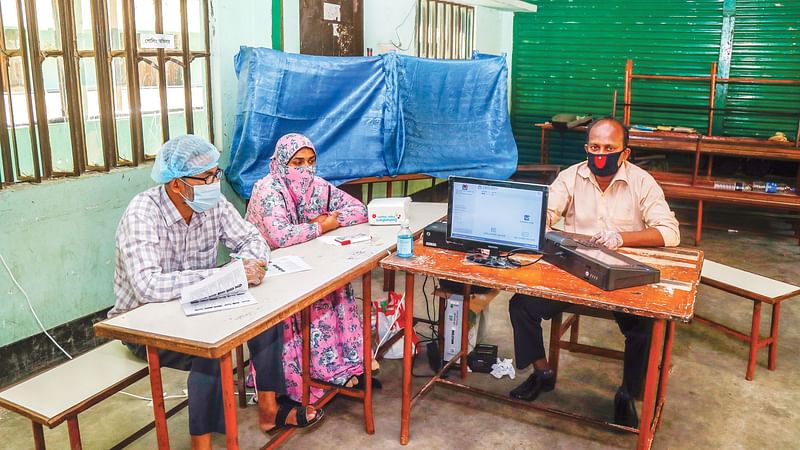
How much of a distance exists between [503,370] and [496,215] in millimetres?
1125

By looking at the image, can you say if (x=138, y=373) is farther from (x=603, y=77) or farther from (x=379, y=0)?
(x=603, y=77)

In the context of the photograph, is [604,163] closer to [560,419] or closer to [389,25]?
[560,419]

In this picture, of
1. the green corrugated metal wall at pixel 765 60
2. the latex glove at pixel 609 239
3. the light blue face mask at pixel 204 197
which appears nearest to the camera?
the light blue face mask at pixel 204 197

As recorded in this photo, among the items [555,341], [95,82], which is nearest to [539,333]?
[555,341]

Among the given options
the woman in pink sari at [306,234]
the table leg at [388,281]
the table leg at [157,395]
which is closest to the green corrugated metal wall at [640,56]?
the table leg at [388,281]

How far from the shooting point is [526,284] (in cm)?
267

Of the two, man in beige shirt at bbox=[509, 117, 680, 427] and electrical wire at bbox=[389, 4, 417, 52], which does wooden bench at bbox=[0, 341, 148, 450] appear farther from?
electrical wire at bbox=[389, 4, 417, 52]

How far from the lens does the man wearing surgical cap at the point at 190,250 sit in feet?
A: 8.28

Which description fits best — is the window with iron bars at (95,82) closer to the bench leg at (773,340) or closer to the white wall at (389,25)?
the white wall at (389,25)

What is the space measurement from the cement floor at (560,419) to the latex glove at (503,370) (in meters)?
0.04

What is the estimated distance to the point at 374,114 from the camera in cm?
496

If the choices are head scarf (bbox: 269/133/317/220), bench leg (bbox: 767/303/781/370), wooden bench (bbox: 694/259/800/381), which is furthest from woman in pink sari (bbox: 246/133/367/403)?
bench leg (bbox: 767/303/781/370)

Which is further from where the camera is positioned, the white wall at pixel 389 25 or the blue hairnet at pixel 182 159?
the white wall at pixel 389 25

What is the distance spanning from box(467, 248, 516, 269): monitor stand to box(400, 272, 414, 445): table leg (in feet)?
0.97
